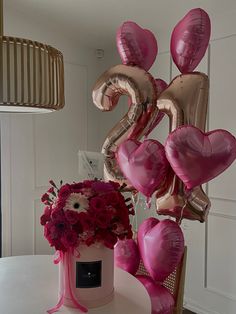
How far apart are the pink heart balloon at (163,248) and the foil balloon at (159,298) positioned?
4 centimetres

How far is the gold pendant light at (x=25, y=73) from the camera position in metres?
1.07

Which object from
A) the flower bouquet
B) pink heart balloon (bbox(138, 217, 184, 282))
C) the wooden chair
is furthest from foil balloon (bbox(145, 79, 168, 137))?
the flower bouquet

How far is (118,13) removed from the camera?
2703 mm

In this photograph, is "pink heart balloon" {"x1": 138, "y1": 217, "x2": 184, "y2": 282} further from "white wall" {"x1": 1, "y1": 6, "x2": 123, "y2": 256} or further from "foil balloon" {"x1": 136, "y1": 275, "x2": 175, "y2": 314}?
"white wall" {"x1": 1, "y1": 6, "x2": 123, "y2": 256}

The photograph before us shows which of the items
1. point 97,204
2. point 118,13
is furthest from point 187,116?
point 118,13

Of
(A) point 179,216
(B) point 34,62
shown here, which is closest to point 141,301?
(A) point 179,216

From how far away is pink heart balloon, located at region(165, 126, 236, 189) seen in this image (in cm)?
149

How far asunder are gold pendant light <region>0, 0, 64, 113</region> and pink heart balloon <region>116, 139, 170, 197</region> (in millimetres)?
574

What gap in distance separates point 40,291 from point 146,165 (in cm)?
68

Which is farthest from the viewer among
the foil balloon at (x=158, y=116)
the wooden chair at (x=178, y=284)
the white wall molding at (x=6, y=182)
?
the white wall molding at (x=6, y=182)

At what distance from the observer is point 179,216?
1.71 meters

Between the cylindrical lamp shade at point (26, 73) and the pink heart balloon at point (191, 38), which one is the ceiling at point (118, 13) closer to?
the pink heart balloon at point (191, 38)

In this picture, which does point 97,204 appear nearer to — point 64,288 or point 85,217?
point 85,217

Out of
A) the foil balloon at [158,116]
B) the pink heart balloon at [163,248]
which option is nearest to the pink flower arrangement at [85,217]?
the pink heart balloon at [163,248]
